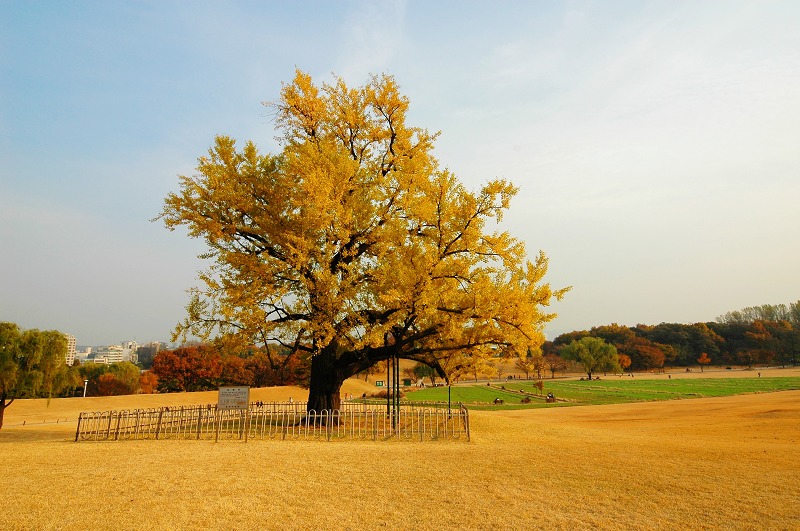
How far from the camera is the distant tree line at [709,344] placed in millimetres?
106688

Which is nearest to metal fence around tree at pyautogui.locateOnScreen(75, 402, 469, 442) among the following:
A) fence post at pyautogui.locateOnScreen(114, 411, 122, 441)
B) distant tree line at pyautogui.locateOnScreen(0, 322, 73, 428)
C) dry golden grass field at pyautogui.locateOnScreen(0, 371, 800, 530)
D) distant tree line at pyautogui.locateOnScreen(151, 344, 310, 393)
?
fence post at pyautogui.locateOnScreen(114, 411, 122, 441)

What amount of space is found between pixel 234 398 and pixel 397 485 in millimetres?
8936

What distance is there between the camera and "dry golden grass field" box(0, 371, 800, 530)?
7316 mm

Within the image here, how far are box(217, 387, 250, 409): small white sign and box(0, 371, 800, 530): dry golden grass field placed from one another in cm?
121

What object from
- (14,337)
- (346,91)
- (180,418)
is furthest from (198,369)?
(346,91)

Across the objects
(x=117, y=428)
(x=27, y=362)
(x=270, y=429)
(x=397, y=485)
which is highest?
(x=27, y=362)

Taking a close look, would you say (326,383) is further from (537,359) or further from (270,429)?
(537,359)

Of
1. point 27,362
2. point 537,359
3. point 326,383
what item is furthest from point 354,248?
point 537,359

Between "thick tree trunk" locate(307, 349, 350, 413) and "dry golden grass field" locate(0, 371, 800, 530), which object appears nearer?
"dry golden grass field" locate(0, 371, 800, 530)

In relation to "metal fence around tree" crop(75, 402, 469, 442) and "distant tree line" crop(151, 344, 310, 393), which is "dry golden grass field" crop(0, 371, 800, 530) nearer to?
"metal fence around tree" crop(75, 402, 469, 442)

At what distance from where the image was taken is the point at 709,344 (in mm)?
111500

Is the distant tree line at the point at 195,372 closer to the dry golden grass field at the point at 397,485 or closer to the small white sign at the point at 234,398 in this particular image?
the small white sign at the point at 234,398

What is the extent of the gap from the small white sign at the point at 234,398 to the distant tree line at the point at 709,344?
10671 cm

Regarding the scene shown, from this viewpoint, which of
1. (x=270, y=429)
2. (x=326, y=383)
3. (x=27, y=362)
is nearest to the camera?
(x=270, y=429)
